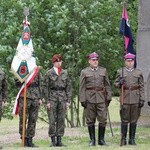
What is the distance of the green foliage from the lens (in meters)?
19.8

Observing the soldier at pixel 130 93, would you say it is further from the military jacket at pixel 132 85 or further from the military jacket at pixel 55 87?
the military jacket at pixel 55 87

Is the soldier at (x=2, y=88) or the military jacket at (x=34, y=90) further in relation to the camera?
the military jacket at (x=34, y=90)

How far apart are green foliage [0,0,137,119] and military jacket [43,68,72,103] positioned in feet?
19.6

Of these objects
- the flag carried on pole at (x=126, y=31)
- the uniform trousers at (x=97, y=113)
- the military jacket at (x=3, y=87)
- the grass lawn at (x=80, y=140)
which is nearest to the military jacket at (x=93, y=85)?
the uniform trousers at (x=97, y=113)

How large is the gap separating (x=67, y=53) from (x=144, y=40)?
8.85 feet

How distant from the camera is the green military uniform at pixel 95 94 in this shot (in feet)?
44.6

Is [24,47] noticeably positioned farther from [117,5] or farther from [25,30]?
[117,5]

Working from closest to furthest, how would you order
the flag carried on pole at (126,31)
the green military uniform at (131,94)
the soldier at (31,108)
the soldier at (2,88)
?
the soldier at (2,88), the soldier at (31,108), the green military uniform at (131,94), the flag carried on pole at (126,31)

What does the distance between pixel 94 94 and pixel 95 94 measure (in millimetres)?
23

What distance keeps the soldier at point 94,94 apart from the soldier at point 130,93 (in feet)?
1.09

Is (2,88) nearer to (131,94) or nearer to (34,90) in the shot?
(34,90)

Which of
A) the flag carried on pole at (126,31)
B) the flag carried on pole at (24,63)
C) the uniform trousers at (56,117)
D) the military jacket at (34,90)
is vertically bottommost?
the uniform trousers at (56,117)

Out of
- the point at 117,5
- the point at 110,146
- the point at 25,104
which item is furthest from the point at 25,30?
the point at 117,5

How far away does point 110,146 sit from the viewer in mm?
13477
